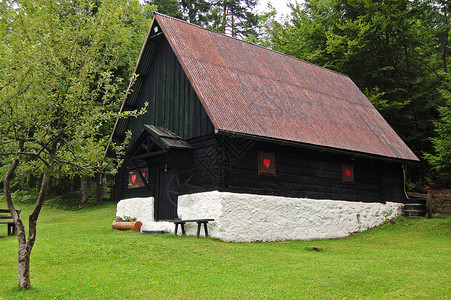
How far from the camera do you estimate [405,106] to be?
30.4 meters

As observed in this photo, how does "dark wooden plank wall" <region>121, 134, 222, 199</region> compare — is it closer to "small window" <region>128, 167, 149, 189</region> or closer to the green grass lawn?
"small window" <region>128, 167, 149, 189</region>

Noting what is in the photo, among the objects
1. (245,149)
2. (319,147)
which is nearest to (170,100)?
(245,149)

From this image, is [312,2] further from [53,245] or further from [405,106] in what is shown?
[53,245]

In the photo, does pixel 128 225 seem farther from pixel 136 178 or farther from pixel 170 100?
Result: pixel 170 100

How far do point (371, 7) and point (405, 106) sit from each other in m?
7.24

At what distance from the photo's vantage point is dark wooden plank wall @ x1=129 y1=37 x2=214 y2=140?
16.0 metres

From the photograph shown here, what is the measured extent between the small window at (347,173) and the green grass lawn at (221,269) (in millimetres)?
3768

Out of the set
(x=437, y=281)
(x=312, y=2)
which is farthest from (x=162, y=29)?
(x=312, y=2)

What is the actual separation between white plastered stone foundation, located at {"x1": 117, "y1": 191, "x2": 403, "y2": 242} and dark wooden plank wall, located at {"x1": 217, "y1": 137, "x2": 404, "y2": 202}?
36cm

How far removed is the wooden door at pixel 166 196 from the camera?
1668 cm

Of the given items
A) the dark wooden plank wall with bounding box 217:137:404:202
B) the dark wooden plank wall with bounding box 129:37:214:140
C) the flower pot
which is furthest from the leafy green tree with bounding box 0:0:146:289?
the flower pot

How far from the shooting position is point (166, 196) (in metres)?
17.2

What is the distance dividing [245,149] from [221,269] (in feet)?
19.6

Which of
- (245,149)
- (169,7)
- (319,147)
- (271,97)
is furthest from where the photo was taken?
(169,7)
